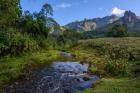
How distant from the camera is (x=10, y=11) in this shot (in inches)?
2837

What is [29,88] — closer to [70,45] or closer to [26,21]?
[26,21]

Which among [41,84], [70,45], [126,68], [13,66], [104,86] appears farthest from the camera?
[70,45]

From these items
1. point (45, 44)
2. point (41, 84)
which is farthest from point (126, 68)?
point (45, 44)

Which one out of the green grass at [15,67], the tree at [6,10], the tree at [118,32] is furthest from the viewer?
the tree at [118,32]

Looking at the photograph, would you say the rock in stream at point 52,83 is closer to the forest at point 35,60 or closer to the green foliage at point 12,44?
the forest at point 35,60

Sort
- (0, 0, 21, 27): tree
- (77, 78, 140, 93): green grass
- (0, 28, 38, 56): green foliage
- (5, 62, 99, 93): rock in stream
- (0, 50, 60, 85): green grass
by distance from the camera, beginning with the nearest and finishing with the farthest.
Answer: (77, 78, 140, 93): green grass < (5, 62, 99, 93): rock in stream < (0, 50, 60, 85): green grass < (0, 28, 38, 56): green foliage < (0, 0, 21, 27): tree

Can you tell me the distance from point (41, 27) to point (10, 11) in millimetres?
40315

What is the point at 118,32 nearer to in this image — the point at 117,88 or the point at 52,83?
the point at 52,83

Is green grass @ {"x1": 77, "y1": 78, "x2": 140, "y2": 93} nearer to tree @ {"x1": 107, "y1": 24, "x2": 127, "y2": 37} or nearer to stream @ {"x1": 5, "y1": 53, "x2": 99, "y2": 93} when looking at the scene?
stream @ {"x1": 5, "y1": 53, "x2": 99, "y2": 93}

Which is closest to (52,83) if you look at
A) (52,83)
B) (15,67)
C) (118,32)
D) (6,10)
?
(52,83)

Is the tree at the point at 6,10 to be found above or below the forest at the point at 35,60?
above

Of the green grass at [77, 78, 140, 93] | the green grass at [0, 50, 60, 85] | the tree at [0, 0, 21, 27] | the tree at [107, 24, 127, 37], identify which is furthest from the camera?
the tree at [107, 24, 127, 37]

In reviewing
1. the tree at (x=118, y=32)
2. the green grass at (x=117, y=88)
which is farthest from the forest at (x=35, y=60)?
the tree at (x=118, y=32)

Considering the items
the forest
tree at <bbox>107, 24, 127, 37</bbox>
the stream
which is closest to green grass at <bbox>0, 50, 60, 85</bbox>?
the forest
